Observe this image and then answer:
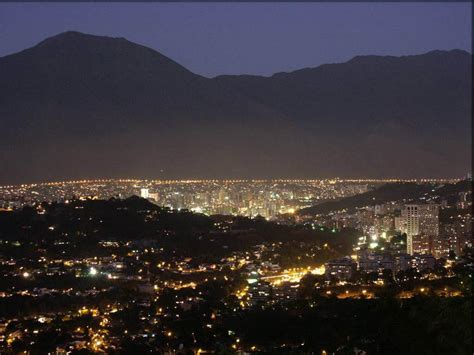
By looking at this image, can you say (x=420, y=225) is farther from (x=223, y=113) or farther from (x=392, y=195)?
(x=223, y=113)

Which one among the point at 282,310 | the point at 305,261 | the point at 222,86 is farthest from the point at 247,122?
the point at 282,310

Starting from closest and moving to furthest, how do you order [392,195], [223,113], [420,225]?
[420,225], [392,195], [223,113]

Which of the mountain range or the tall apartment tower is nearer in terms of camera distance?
the tall apartment tower

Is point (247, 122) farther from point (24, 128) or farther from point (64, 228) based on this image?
point (64, 228)

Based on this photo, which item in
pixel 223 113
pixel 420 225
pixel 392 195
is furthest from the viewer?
pixel 223 113

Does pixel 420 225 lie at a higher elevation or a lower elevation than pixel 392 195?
lower

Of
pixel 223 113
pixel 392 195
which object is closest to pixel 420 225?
pixel 392 195
